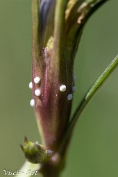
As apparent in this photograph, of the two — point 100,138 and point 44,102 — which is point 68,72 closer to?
point 44,102

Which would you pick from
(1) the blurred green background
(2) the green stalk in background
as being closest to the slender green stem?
(2) the green stalk in background

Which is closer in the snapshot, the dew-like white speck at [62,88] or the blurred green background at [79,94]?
the dew-like white speck at [62,88]

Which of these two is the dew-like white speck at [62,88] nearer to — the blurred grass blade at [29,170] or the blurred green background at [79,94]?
the blurred grass blade at [29,170]

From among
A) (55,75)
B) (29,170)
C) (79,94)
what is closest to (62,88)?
(55,75)

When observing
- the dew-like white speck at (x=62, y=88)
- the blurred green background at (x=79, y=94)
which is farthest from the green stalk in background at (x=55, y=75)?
the blurred green background at (x=79, y=94)

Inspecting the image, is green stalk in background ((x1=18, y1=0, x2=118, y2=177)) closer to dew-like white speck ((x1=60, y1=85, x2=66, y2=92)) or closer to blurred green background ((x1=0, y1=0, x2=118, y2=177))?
dew-like white speck ((x1=60, y1=85, x2=66, y2=92))
